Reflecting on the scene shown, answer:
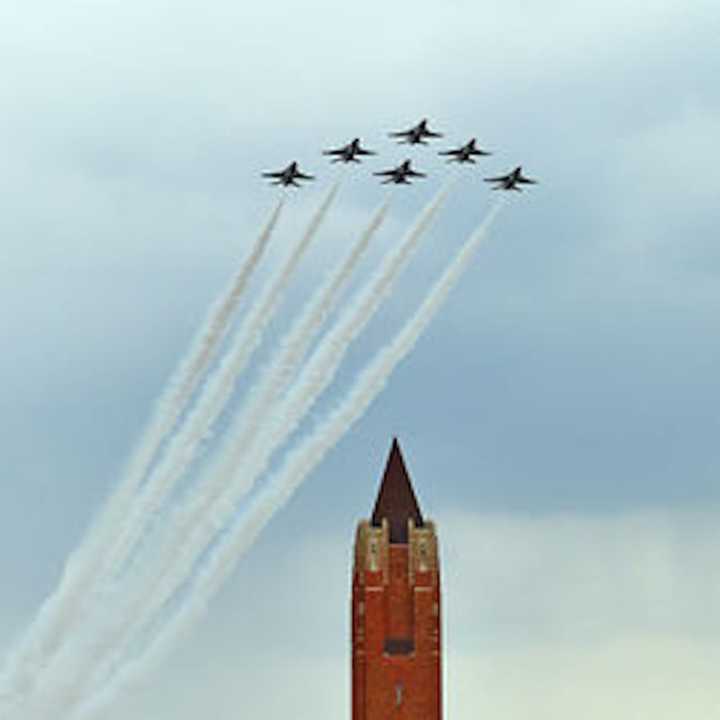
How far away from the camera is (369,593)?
193 meters

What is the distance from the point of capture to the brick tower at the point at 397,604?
192 metres

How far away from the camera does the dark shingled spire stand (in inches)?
7603

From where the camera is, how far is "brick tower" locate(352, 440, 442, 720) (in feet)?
630

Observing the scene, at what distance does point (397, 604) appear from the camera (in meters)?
193

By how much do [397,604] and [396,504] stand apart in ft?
20.6

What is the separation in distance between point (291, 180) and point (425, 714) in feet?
140

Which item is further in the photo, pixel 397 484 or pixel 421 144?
pixel 397 484

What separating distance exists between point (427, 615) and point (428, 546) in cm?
432

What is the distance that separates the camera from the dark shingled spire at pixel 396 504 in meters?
193

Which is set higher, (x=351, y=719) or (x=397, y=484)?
(x=397, y=484)

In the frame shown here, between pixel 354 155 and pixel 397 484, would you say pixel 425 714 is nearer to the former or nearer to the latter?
pixel 397 484

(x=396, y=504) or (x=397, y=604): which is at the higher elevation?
(x=396, y=504)

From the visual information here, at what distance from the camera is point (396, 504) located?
634 ft

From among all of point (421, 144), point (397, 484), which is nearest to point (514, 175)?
point (421, 144)
